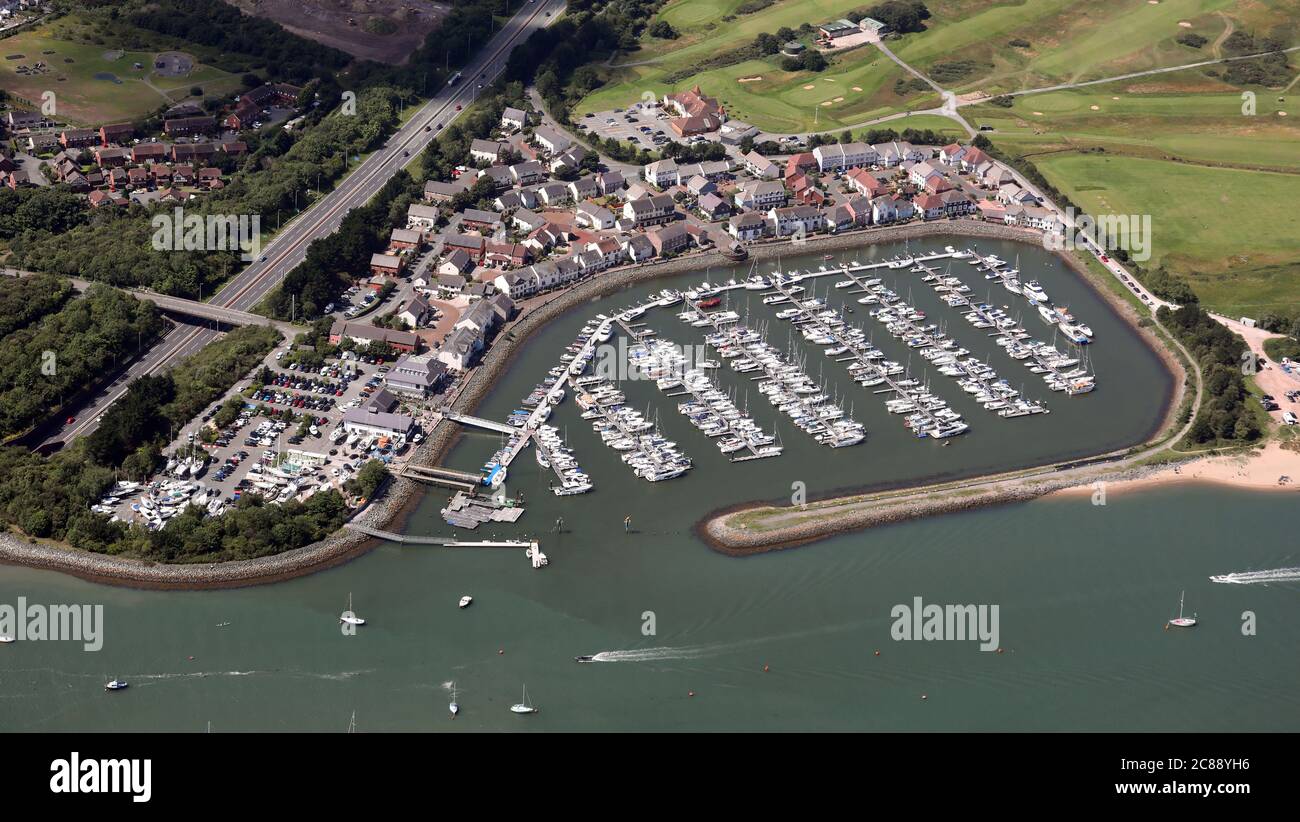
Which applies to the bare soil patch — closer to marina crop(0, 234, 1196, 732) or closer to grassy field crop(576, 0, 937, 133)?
grassy field crop(576, 0, 937, 133)

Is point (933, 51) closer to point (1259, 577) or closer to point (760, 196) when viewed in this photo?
point (760, 196)

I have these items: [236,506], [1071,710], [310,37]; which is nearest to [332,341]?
[236,506]

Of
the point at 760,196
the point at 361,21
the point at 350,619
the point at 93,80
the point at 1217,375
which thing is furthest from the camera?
the point at 361,21

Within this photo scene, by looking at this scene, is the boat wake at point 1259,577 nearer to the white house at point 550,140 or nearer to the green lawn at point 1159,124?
the green lawn at point 1159,124

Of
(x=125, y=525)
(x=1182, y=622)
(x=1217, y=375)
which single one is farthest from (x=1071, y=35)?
(x=125, y=525)

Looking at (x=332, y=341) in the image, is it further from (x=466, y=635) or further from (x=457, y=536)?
(x=466, y=635)

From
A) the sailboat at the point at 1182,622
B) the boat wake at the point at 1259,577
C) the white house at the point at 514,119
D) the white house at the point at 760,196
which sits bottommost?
the sailboat at the point at 1182,622

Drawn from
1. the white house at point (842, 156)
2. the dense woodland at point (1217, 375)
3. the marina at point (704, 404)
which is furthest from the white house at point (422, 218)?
the dense woodland at point (1217, 375)

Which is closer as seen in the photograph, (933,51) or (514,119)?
(514,119)
